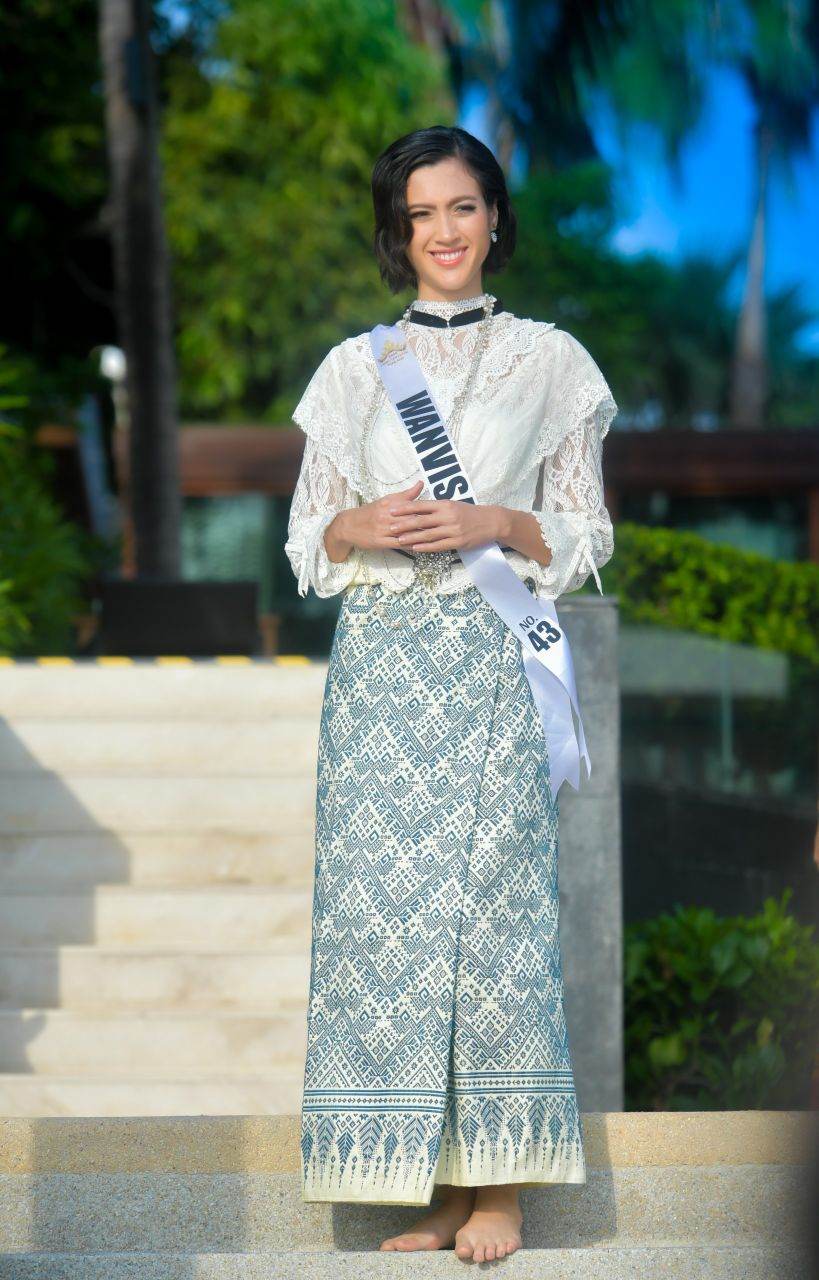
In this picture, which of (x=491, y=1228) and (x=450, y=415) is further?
(x=450, y=415)

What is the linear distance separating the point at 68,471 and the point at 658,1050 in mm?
10220

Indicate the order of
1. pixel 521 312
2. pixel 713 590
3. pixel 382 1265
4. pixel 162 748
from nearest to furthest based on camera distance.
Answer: pixel 382 1265 → pixel 162 748 → pixel 713 590 → pixel 521 312

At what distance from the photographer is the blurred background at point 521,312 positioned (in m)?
5.94

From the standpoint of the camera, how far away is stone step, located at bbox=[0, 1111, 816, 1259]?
2.99 m

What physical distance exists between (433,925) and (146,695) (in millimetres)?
2873

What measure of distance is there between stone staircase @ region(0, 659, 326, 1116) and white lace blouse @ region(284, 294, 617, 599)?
81.4 inches

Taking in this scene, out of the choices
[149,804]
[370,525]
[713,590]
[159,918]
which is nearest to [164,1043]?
[159,918]

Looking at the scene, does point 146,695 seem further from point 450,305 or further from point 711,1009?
point 450,305

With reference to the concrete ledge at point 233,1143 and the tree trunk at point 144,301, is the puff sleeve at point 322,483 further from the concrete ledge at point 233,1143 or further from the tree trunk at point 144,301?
the tree trunk at point 144,301

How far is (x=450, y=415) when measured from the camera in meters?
2.96

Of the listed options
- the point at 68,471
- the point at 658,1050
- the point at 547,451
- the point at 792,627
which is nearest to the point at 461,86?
the point at 68,471

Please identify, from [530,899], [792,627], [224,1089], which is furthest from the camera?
→ [792,627]

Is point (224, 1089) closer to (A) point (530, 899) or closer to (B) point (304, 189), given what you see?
(A) point (530, 899)

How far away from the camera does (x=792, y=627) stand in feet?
22.7
